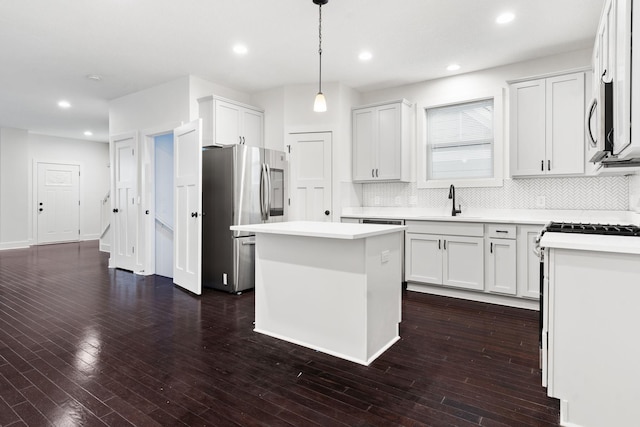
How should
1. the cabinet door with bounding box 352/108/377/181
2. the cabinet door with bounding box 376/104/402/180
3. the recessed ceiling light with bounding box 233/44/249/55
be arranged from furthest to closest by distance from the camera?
the cabinet door with bounding box 352/108/377/181 < the cabinet door with bounding box 376/104/402/180 < the recessed ceiling light with bounding box 233/44/249/55

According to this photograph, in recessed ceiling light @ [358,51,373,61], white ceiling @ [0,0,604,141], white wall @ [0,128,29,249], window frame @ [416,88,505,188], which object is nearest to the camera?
white ceiling @ [0,0,604,141]

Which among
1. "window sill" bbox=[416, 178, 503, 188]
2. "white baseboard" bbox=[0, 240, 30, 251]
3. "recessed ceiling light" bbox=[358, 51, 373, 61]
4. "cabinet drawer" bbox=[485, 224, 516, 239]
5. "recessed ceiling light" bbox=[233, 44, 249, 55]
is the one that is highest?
"recessed ceiling light" bbox=[233, 44, 249, 55]

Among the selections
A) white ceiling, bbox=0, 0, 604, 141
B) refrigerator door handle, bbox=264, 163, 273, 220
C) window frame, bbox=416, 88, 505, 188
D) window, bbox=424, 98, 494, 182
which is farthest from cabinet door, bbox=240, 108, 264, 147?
window, bbox=424, 98, 494, 182

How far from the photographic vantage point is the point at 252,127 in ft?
17.5

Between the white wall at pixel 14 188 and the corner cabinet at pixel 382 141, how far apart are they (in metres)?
8.02

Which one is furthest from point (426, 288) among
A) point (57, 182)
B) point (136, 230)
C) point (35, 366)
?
point (57, 182)

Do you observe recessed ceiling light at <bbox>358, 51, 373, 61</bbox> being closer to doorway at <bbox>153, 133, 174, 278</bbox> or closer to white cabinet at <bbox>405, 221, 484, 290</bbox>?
white cabinet at <bbox>405, 221, 484, 290</bbox>

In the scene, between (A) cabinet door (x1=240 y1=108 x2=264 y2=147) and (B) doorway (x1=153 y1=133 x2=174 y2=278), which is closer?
(A) cabinet door (x1=240 y1=108 x2=264 y2=147)

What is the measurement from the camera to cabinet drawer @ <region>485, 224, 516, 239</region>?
381 cm

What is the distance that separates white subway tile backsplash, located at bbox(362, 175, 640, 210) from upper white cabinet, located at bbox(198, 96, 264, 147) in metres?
2.01

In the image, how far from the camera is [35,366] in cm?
249

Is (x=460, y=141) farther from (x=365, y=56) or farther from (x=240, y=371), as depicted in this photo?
(x=240, y=371)

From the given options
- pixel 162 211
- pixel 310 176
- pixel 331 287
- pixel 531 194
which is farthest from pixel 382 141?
pixel 162 211

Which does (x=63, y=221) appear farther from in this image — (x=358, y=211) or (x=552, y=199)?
(x=552, y=199)
